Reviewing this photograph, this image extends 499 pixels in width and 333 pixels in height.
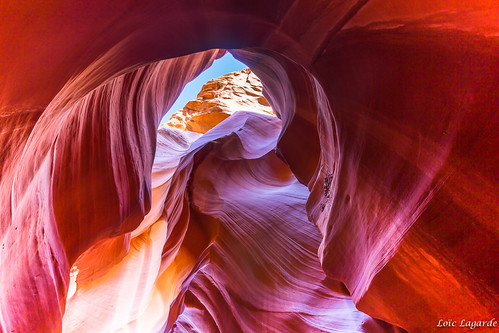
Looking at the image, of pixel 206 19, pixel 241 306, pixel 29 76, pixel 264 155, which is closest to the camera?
pixel 29 76

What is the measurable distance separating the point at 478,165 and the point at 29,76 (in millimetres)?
1783

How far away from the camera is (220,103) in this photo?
970 cm

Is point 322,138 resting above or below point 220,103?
below

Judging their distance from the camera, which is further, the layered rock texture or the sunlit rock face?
the sunlit rock face

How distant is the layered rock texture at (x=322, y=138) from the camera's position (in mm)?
1086

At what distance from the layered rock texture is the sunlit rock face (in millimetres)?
5676

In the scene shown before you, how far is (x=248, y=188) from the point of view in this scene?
5988 mm

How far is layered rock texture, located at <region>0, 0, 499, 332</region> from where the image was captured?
109 centimetres

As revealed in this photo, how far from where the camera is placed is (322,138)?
2705 millimetres

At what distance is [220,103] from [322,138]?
24.5 feet

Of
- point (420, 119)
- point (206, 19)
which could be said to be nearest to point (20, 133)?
point (206, 19)

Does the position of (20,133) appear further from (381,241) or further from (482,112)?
(381,241)

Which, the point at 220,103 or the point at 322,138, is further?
the point at 220,103

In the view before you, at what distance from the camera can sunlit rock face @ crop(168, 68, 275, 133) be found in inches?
371
